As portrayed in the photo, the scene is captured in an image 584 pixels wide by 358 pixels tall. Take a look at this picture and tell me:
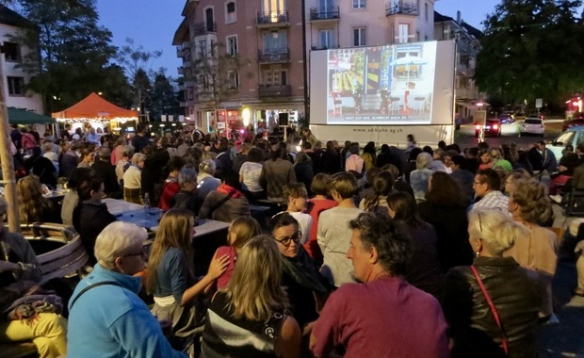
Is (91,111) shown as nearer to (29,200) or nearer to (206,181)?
(206,181)

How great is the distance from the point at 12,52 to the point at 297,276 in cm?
4084

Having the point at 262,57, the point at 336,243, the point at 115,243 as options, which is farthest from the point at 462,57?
the point at 115,243

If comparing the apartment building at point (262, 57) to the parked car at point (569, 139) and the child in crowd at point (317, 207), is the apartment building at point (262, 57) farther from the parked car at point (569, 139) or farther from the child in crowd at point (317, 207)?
the child in crowd at point (317, 207)

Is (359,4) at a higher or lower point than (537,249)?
higher

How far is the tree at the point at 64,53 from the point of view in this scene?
3575cm

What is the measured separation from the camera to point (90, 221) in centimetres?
467

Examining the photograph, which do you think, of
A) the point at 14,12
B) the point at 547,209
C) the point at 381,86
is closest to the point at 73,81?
the point at 14,12

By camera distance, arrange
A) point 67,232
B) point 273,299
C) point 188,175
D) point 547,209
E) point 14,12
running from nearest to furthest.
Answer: point 273,299
point 547,209
point 67,232
point 188,175
point 14,12

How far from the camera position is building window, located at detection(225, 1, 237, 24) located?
40.0m

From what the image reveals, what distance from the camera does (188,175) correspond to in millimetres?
5535

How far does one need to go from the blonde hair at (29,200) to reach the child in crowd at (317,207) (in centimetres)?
289

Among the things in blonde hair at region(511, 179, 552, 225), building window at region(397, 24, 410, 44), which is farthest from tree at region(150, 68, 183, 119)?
blonde hair at region(511, 179, 552, 225)

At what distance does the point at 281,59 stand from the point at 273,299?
37.8 metres

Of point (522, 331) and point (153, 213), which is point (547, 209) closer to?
point (522, 331)
